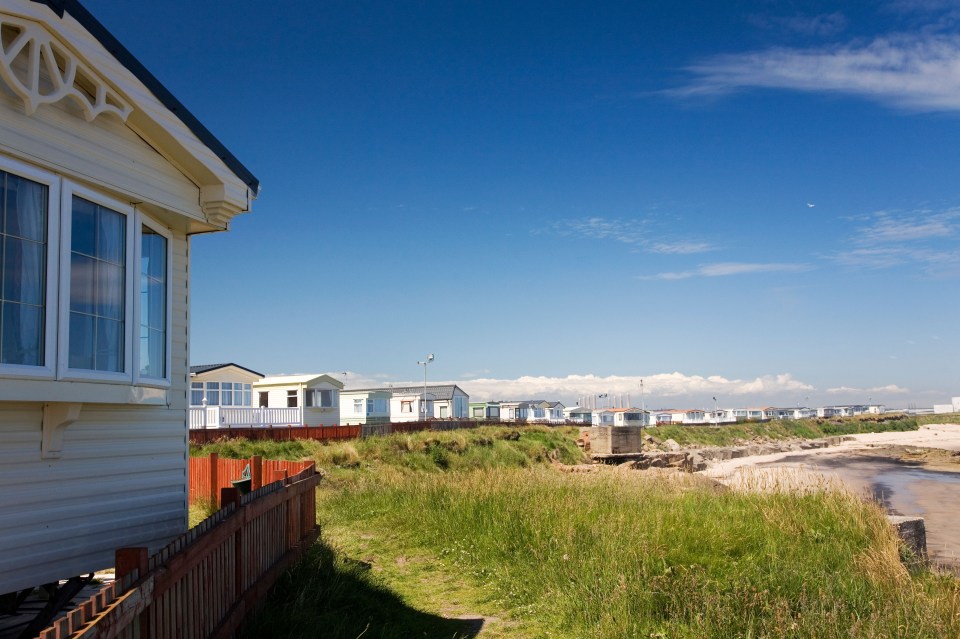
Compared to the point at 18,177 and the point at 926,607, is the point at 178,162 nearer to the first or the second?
the point at 18,177

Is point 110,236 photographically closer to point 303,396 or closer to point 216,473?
point 216,473

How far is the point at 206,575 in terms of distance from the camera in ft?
17.2

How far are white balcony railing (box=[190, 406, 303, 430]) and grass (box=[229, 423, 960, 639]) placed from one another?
19529mm

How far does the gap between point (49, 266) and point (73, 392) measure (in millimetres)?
908

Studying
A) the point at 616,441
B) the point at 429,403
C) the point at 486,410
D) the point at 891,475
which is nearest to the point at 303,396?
the point at 616,441

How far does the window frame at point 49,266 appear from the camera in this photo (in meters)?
5.23

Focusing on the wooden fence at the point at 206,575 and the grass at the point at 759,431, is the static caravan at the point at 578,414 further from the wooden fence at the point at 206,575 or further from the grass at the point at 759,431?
the wooden fence at the point at 206,575

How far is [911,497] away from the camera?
28250 mm

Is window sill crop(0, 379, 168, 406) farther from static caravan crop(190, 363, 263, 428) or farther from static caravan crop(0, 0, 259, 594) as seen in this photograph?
static caravan crop(190, 363, 263, 428)

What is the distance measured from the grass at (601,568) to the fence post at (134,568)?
2.41m

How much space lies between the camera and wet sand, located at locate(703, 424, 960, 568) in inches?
610

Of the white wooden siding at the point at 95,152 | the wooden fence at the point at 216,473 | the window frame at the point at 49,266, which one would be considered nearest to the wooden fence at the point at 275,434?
the wooden fence at the point at 216,473

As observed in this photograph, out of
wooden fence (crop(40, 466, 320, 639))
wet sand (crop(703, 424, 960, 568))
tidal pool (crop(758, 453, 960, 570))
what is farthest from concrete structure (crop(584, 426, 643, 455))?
wooden fence (crop(40, 466, 320, 639))

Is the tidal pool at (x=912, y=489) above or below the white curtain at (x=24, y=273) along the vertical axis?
below
